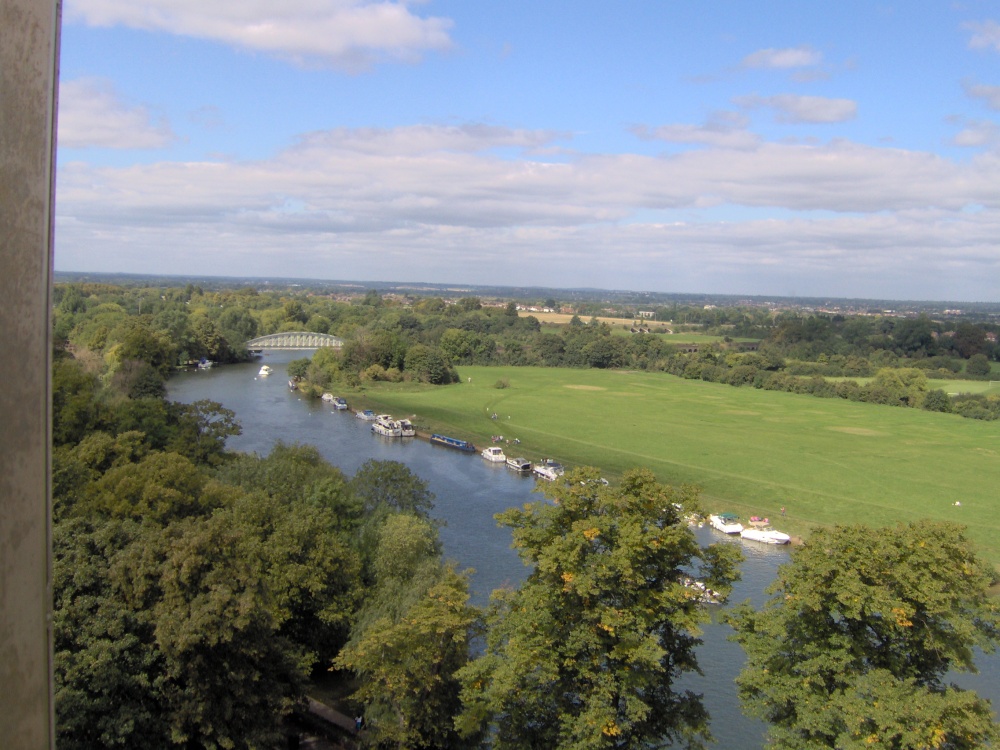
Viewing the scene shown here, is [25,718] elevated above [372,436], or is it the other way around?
[25,718]

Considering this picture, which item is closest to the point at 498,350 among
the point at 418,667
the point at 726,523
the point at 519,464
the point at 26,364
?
the point at 519,464

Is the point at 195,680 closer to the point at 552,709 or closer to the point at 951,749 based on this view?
the point at 552,709

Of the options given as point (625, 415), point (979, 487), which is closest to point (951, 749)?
point (979, 487)

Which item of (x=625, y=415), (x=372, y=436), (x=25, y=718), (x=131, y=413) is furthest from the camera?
(x=625, y=415)

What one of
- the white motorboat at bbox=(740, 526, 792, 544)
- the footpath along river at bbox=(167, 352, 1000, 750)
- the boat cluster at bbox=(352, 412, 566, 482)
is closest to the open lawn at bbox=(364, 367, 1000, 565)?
the white motorboat at bbox=(740, 526, 792, 544)

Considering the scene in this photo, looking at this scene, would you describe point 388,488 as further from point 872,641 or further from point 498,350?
point 498,350
